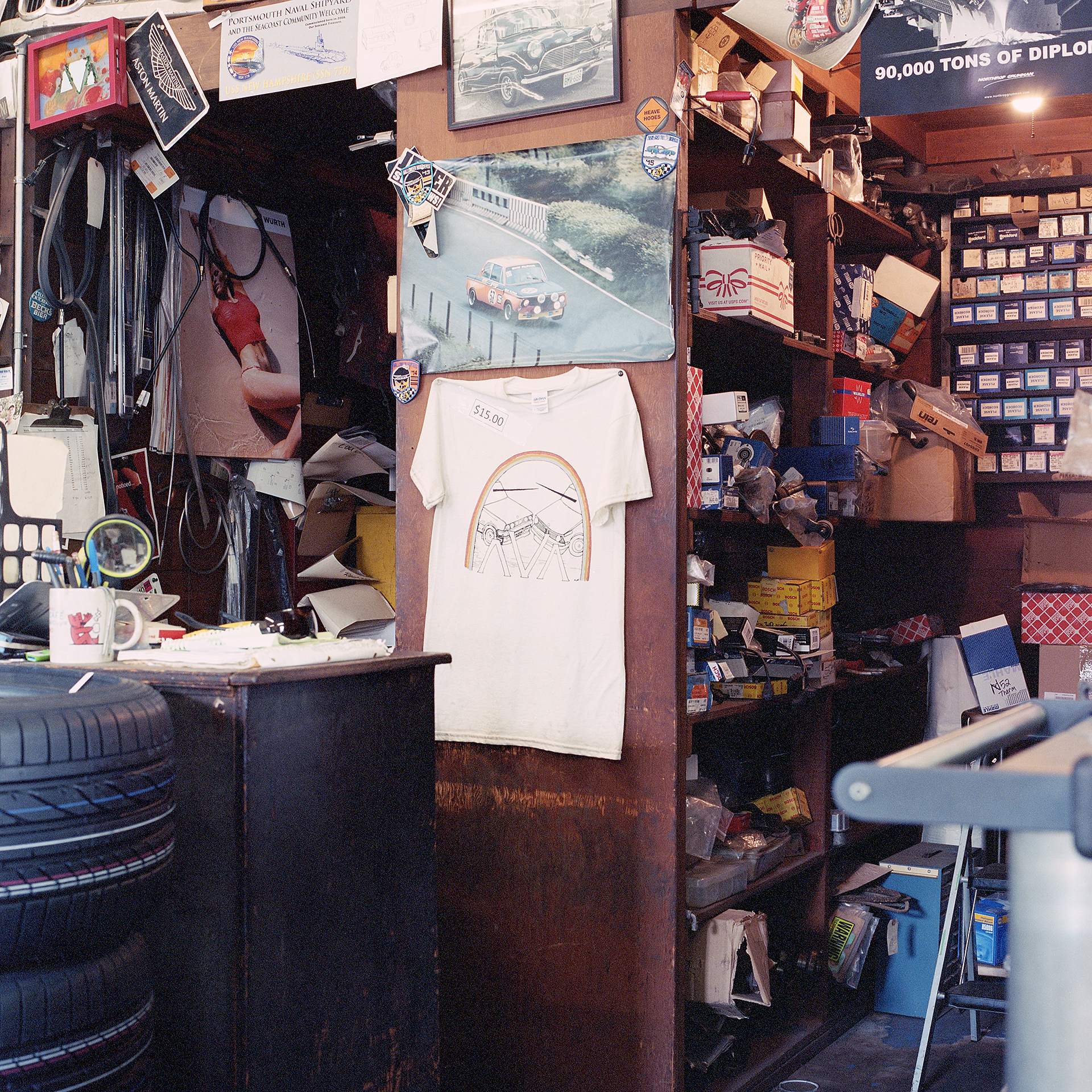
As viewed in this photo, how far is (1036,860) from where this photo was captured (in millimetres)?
1021

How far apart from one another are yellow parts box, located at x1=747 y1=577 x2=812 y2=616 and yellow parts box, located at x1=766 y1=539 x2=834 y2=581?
0.04 m

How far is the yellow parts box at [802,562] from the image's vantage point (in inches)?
155

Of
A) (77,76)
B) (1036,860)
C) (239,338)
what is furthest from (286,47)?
(1036,860)

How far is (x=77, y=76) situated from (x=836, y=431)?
8.60 ft

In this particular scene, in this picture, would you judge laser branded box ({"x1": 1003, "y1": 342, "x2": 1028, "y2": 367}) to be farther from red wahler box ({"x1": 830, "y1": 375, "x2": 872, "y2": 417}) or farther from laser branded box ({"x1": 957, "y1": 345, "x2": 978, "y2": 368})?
red wahler box ({"x1": 830, "y1": 375, "x2": 872, "y2": 417})

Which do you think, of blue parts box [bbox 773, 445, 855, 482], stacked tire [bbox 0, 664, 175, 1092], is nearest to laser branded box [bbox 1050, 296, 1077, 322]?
blue parts box [bbox 773, 445, 855, 482]

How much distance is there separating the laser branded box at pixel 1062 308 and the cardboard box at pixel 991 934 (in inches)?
102

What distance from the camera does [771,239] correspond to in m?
3.68

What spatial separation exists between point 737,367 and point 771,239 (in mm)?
671

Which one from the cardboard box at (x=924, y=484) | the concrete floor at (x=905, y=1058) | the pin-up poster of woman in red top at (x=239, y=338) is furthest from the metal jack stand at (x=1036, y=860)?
the cardboard box at (x=924, y=484)

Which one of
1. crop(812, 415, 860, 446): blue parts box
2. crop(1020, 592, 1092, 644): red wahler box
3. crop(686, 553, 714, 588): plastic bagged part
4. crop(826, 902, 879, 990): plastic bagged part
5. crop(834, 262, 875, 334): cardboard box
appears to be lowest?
crop(826, 902, 879, 990): plastic bagged part

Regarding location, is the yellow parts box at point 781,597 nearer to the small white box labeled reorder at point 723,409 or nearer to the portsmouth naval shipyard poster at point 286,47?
the small white box labeled reorder at point 723,409

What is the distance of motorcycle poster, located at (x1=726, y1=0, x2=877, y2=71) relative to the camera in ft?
9.44

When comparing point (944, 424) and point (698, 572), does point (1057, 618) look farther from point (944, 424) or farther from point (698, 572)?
point (698, 572)
